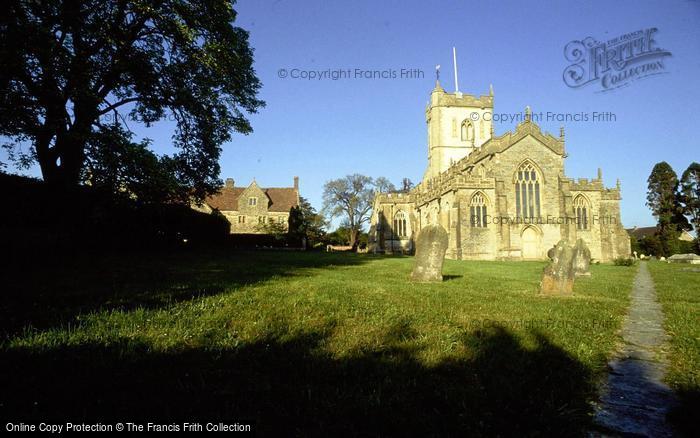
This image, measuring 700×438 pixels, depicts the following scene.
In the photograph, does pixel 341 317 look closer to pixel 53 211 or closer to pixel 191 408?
pixel 191 408

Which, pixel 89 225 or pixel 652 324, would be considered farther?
pixel 89 225

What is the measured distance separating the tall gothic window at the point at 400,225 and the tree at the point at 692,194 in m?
34.5

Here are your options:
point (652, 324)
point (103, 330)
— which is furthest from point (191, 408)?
point (652, 324)

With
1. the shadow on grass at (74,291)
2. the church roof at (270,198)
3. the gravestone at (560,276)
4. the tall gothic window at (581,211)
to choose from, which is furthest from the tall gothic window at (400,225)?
the shadow on grass at (74,291)

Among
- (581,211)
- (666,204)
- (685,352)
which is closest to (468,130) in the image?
(581,211)

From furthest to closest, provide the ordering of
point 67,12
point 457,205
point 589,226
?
point 589,226, point 457,205, point 67,12

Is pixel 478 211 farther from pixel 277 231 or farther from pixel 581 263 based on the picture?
pixel 277 231

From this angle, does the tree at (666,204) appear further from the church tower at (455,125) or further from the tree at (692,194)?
the church tower at (455,125)

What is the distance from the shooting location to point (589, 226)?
3316cm

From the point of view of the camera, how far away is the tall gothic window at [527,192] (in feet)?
105

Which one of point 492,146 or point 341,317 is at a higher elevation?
point 492,146

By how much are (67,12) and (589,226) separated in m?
38.7

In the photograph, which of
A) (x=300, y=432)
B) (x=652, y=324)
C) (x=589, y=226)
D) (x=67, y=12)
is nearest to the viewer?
(x=300, y=432)

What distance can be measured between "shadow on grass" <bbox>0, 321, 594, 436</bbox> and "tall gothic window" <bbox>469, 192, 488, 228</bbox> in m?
28.7
